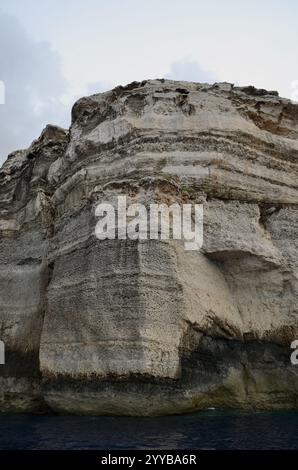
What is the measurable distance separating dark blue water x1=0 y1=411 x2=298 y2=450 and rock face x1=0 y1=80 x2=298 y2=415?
1.56 ft

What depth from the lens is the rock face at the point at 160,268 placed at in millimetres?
11586

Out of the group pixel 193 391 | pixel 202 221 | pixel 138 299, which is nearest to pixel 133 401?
pixel 193 391

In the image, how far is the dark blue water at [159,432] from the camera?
8922mm

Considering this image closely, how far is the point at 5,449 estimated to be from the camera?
9.13 metres

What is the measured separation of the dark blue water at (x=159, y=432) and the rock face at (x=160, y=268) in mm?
475

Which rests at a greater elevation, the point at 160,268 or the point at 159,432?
the point at 160,268

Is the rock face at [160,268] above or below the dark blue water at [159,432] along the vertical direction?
above

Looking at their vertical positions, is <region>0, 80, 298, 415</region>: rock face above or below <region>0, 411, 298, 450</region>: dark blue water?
above

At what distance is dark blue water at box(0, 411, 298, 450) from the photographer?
8922 mm

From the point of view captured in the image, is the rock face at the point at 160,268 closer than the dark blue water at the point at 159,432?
No

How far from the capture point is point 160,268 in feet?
39.2

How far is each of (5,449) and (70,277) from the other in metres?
4.93

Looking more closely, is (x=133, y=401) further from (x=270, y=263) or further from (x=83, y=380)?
(x=270, y=263)

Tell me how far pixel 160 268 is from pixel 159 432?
3642mm
